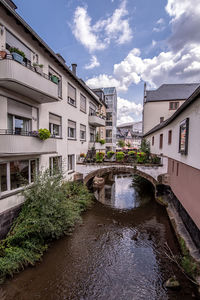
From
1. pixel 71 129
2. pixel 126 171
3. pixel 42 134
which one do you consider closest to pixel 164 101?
pixel 126 171

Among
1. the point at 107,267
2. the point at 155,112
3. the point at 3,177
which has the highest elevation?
the point at 155,112

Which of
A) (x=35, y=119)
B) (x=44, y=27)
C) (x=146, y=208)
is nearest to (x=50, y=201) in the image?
(x=35, y=119)

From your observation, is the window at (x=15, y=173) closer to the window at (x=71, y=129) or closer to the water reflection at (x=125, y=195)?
the window at (x=71, y=129)

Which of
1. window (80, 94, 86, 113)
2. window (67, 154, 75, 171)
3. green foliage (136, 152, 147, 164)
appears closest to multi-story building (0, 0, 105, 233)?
window (67, 154, 75, 171)

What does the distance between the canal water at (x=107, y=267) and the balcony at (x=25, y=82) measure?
694cm

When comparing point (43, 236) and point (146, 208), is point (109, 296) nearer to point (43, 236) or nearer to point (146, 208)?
point (43, 236)

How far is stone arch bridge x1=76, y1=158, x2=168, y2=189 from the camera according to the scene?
11672 millimetres

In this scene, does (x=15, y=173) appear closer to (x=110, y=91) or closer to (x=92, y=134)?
(x=92, y=134)

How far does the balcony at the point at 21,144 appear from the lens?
549cm

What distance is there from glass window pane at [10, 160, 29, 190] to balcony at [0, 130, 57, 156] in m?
0.97

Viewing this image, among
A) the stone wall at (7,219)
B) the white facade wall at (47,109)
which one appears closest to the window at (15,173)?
the white facade wall at (47,109)

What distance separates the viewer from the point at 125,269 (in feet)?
18.5

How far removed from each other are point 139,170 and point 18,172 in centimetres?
858

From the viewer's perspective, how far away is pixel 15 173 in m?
6.88
